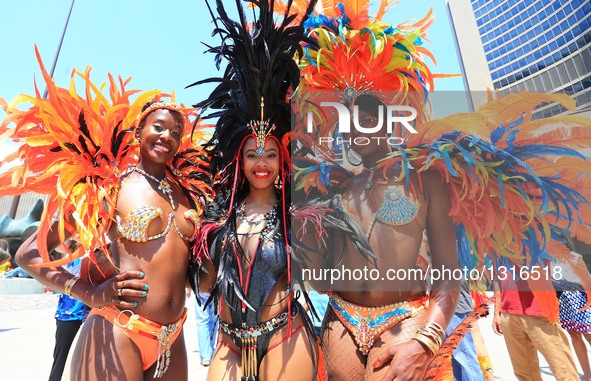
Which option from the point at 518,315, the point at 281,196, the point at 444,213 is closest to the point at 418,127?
the point at 444,213

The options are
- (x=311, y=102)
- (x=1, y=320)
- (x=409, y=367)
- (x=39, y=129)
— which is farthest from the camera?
(x=1, y=320)

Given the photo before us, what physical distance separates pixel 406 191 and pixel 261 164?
2.56ft

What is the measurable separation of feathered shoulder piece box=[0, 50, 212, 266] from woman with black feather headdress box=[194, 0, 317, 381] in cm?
54

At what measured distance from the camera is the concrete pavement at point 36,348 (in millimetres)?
4402

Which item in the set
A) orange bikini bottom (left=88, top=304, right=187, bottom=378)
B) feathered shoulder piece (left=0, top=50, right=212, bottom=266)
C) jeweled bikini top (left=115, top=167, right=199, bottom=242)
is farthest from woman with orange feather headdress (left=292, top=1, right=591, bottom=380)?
feathered shoulder piece (left=0, top=50, right=212, bottom=266)

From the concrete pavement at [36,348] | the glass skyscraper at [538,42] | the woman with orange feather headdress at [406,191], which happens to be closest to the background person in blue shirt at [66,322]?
the concrete pavement at [36,348]

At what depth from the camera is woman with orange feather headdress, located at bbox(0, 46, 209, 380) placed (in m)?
1.84

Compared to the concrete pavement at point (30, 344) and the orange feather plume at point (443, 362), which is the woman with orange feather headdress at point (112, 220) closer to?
the orange feather plume at point (443, 362)

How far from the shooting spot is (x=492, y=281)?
2383 millimetres

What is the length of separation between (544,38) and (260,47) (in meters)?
48.7

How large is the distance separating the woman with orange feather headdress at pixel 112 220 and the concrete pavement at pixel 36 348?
2807 millimetres

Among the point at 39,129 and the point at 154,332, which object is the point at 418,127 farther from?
the point at 39,129

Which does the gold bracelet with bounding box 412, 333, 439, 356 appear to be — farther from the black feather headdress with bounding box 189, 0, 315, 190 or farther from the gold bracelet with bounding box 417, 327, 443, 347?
the black feather headdress with bounding box 189, 0, 315, 190

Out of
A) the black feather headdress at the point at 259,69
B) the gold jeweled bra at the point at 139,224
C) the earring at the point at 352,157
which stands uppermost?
the black feather headdress at the point at 259,69
